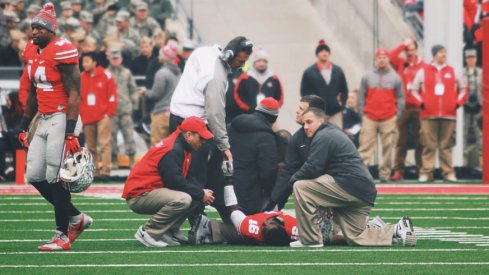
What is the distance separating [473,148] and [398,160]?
1.50 m

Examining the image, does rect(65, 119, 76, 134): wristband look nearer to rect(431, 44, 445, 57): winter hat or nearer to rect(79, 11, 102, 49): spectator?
Result: rect(431, 44, 445, 57): winter hat

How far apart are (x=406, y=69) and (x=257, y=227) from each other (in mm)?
9332

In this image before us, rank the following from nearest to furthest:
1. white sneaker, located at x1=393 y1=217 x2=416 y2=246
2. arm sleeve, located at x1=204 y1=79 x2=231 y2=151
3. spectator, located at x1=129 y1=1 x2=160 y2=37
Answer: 1. white sneaker, located at x1=393 y1=217 x2=416 y2=246
2. arm sleeve, located at x1=204 y1=79 x2=231 y2=151
3. spectator, located at x1=129 y1=1 x2=160 y2=37

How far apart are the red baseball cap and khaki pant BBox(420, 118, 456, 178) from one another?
862 centimetres

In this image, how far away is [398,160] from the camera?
20.8 metres

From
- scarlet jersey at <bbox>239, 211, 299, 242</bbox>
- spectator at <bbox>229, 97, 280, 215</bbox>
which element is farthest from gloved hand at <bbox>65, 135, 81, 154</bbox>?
spectator at <bbox>229, 97, 280, 215</bbox>

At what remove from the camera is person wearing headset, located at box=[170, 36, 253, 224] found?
1246 centimetres

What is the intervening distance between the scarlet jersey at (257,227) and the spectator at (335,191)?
146mm

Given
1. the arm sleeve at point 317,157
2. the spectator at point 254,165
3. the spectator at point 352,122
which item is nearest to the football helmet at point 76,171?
the spectator at point 254,165

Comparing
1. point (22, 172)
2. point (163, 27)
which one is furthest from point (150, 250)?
point (163, 27)

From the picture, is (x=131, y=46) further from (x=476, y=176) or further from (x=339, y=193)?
(x=339, y=193)

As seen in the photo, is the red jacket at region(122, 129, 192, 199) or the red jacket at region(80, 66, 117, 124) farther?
the red jacket at region(80, 66, 117, 124)

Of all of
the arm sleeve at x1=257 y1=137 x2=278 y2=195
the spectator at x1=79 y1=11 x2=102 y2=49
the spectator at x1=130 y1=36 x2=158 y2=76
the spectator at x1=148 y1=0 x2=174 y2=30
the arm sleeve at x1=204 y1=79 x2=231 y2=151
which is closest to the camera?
the arm sleeve at x1=204 y1=79 x2=231 y2=151

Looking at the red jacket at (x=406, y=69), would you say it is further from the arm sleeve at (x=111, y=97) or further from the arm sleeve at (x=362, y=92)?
the arm sleeve at (x=111, y=97)
